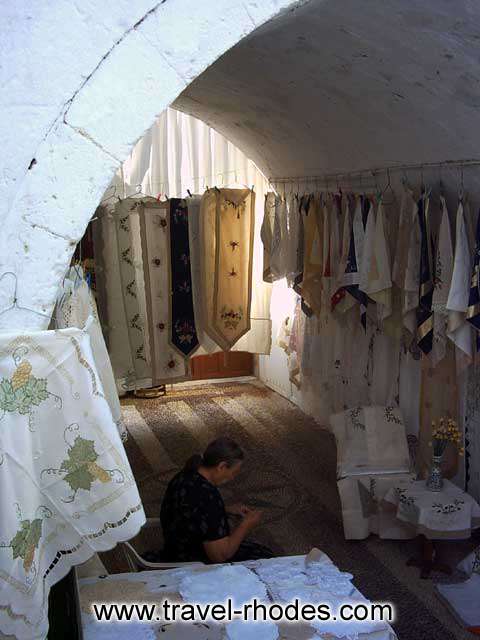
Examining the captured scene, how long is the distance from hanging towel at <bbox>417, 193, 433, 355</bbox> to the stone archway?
258 cm

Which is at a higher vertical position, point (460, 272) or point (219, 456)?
point (460, 272)

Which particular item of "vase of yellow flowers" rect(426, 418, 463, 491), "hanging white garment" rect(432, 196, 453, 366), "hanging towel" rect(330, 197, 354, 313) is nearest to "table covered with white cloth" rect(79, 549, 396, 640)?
"vase of yellow flowers" rect(426, 418, 463, 491)

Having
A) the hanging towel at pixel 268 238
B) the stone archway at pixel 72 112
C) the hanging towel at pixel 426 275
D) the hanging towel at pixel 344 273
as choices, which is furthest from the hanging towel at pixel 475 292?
the hanging towel at pixel 268 238

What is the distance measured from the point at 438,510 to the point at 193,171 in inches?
166

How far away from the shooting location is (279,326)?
23.7 ft

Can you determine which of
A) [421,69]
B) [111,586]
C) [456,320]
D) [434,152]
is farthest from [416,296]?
[111,586]

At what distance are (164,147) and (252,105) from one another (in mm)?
1523

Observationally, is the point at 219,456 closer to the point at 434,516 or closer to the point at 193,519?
the point at 193,519

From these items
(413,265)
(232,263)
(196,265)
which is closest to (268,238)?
(232,263)

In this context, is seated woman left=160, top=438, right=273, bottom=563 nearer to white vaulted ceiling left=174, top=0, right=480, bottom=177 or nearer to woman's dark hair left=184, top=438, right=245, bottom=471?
woman's dark hair left=184, top=438, right=245, bottom=471

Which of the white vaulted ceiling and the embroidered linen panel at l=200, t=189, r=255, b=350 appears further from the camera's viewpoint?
the embroidered linen panel at l=200, t=189, r=255, b=350

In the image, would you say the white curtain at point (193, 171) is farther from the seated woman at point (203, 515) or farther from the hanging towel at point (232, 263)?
the seated woman at point (203, 515)

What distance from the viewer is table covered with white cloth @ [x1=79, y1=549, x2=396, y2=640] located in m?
2.26

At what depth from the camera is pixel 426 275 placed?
4133 mm
